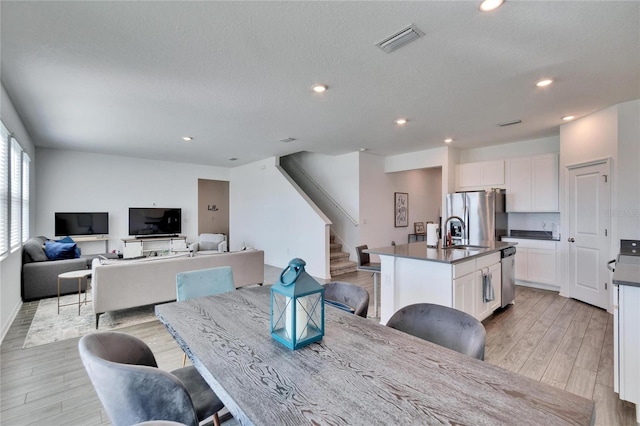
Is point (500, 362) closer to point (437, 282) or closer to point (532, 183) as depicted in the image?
point (437, 282)

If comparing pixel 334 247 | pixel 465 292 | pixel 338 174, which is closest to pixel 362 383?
pixel 465 292

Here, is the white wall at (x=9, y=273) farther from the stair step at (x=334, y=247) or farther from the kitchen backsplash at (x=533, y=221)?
the kitchen backsplash at (x=533, y=221)

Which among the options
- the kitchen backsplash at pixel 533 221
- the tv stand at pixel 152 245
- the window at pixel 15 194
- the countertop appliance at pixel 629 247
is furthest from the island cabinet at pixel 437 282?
the tv stand at pixel 152 245

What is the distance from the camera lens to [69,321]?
11.7 ft

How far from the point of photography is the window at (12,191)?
3158 millimetres

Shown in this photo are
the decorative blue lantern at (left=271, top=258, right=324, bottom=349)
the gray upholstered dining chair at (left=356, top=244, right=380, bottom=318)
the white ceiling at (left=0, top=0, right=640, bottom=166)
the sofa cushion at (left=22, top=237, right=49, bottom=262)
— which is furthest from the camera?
the sofa cushion at (left=22, top=237, right=49, bottom=262)

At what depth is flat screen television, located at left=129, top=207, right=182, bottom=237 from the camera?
23.5 ft

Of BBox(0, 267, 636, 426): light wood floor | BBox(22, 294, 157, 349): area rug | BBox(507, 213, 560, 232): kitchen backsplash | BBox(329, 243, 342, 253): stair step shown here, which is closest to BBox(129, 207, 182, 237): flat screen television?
BBox(22, 294, 157, 349): area rug

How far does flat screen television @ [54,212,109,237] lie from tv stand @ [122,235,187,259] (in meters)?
0.56

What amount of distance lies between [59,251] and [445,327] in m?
6.02

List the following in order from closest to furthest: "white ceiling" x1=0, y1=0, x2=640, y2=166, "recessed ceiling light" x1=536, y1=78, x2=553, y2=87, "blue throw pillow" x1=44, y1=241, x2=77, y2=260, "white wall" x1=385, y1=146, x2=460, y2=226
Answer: "white ceiling" x1=0, y1=0, x2=640, y2=166 → "recessed ceiling light" x1=536, y1=78, x2=553, y2=87 → "blue throw pillow" x1=44, y1=241, x2=77, y2=260 → "white wall" x1=385, y1=146, x2=460, y2=226

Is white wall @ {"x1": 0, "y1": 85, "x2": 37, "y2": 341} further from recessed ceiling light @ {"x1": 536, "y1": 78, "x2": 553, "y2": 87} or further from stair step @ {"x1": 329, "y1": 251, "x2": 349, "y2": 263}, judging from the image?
recessed ceiling light @ {"x1": 536, "y1": 78, "x2": 553, "y2": 87}

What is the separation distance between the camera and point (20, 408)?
2.01 m

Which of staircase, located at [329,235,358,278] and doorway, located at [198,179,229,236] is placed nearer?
staircase, located at [329,235,358,278]
